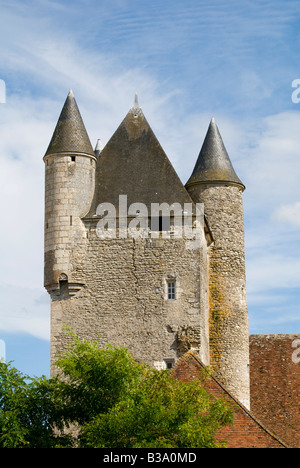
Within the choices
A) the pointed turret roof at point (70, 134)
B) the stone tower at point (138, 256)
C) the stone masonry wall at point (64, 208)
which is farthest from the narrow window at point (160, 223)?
the pointed turret roof at point (70, 134)

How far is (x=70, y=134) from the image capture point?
30.3 meters

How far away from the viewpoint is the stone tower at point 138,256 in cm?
2859

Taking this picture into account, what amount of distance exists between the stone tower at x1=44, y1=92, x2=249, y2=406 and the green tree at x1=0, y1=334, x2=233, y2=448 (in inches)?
157

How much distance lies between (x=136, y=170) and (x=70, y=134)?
2.33 meters

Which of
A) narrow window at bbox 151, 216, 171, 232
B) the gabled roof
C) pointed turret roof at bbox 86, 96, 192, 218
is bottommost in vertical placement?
the gabled roof

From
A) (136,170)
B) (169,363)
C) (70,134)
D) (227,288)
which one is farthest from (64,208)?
(227,288)

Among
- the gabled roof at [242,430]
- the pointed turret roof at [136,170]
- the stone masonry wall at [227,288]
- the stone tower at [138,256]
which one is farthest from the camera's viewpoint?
the stone masonry wall at [227,288]

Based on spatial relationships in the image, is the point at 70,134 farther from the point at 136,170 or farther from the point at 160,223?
the point at 160,223

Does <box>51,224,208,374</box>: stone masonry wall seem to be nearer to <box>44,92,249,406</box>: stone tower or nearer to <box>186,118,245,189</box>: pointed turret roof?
<box>44,92,249,406</box>: stone tower

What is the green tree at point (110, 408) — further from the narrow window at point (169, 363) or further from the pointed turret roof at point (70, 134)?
the pointed turret roof at point (70, 134)

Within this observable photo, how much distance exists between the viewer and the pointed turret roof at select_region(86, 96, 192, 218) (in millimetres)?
29828

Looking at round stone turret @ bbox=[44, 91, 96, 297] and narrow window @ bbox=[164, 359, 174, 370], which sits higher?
round stone turret @ bbox=[44, 91, 96, 297]

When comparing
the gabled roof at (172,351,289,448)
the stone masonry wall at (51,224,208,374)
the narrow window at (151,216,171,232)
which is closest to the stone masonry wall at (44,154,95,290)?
the stone masonry wall at (51,224,208,374)
